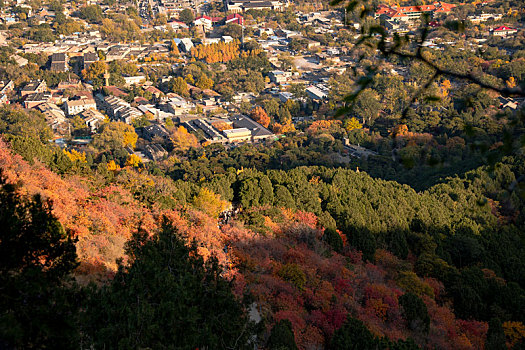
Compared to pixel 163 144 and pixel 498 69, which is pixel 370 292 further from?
Result: pixel 498 69

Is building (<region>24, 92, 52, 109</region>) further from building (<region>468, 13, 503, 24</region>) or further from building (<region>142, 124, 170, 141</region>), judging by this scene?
building (<region>468, 13, 503, 24</region>)

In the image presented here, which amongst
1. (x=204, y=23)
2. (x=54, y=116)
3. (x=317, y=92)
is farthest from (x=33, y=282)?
(x=204, y=23)

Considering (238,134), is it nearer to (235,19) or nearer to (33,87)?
(33,87)

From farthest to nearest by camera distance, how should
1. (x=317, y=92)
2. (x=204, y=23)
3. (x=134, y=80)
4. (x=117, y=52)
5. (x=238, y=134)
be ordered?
(x=204, y=23) < (x=117, y=52) < (x=134, y=80) < (x=317, y=92) < (x=238, y=134)

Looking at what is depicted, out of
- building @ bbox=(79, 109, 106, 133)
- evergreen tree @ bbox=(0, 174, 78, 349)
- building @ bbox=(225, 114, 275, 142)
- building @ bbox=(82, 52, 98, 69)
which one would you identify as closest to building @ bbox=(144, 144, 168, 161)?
building @ bbox=(79, 109, 106, 133)

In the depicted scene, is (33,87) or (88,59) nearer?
(33,87)

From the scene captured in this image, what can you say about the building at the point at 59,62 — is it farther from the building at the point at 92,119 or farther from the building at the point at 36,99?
the building at the point at 92,119

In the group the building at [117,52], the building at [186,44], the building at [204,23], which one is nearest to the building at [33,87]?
the building at [117,52]
